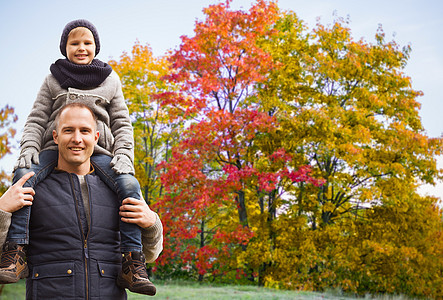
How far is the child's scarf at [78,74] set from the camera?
8.57ft

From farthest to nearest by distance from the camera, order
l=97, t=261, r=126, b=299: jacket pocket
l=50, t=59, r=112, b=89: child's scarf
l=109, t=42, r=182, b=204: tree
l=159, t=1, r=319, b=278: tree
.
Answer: l=109, t=42, r=182, b=204: tree < l=159, t=1, r=319, b=278: tree < l=50, t=59, r=112, b=89: child's scarf < l=97, t=261, r=126, b=299: jacket pocket

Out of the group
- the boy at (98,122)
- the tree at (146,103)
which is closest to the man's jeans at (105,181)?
the boy at (98,122)

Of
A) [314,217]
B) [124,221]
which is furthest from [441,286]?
[124,221]

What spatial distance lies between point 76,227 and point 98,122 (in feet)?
2.08

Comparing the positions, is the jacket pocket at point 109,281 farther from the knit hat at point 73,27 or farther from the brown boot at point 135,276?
the knit hat at point 73,27

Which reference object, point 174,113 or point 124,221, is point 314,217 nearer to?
point 174,113

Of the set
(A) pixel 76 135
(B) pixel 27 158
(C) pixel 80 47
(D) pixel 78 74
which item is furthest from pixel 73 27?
(B) pixel 27 158

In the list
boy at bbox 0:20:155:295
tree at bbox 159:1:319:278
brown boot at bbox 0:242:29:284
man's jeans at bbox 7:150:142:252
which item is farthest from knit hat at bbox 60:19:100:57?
tree at bbox 159:1:319:278

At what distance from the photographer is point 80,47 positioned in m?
2.62

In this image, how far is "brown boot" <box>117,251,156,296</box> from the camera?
228cm

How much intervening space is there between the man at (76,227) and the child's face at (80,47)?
1.24 feet

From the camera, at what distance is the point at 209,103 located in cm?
1366

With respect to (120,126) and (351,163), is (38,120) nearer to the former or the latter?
(120,126)

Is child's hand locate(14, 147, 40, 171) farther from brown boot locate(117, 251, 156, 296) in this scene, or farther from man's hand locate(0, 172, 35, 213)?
brown boot locate(117, 251, 156, 296)
